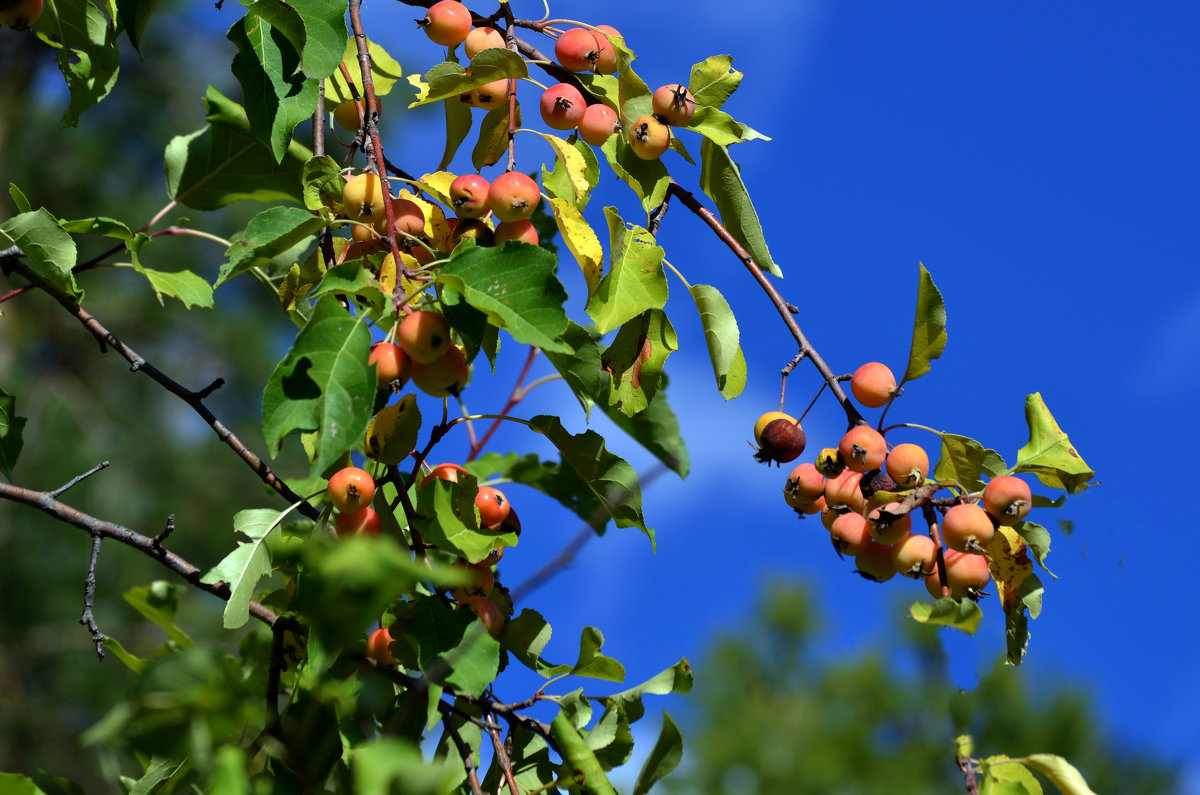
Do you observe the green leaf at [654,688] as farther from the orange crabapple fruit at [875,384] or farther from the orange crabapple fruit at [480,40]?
the orange crabapple fruit at [480,40]

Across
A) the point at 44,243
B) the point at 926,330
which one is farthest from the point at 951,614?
the point at 44,243

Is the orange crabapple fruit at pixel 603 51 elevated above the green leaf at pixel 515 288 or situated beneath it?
elevated above

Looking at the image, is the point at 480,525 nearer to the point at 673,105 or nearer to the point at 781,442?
the point at 781,442

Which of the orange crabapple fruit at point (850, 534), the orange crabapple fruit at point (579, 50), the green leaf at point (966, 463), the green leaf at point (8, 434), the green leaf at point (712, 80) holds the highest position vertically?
the green leaf at point (712, 80)

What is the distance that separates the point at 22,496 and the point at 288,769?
58cm

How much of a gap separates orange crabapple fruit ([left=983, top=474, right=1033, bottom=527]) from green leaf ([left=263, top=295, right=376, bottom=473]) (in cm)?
67

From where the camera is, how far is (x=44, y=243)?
1153 mm

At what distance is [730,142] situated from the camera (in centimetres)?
105

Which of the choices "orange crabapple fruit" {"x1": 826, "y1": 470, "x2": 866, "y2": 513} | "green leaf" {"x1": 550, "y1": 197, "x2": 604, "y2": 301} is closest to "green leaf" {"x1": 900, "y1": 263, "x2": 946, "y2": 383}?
"orange crabapple fruit" {"x1": 826, "y1": 470, "x2": 866, "y2": 513}

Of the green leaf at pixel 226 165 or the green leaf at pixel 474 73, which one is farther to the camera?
the green leaf at pixel 226 165

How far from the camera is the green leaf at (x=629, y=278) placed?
0.98 meters

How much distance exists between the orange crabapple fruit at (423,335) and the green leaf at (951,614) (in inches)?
23.5

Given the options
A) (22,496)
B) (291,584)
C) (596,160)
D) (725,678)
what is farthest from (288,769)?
(725,678)

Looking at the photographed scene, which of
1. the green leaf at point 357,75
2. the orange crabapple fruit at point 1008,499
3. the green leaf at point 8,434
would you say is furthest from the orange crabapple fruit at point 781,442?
the green leaf at point 8,434
